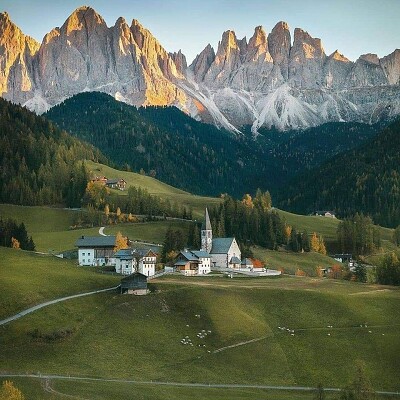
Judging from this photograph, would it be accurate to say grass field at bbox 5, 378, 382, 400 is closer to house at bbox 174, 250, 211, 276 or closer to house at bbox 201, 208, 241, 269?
house at bbox 174, 250, 211, 276

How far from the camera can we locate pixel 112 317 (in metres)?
113

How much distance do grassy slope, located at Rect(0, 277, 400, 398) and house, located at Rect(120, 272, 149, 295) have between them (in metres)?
2.63

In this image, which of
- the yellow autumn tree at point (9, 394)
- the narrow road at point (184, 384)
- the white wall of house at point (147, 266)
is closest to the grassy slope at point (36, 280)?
the white wall of house at point (147, 266)

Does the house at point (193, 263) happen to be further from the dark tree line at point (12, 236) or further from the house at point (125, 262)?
the dark tree line at point (12, 236)

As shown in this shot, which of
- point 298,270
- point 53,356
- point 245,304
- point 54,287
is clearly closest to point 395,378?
point 245,304

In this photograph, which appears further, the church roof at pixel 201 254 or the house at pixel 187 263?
the church roof at pixel 201 254

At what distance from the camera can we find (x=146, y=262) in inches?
5965

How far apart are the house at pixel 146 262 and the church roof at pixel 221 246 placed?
24.4 m

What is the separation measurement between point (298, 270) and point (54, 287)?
80.2 meters

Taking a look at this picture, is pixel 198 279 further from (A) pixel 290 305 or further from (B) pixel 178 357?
(B) pixel 178 357

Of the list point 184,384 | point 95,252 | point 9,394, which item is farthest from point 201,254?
point 9,394

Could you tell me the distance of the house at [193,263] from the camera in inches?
6240

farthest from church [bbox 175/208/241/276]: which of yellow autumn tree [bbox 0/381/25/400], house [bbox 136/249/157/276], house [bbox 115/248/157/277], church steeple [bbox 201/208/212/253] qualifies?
yellow autumn tree [bbox 0/381/25/400]

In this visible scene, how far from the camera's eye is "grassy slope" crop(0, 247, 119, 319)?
112625 millimetres
